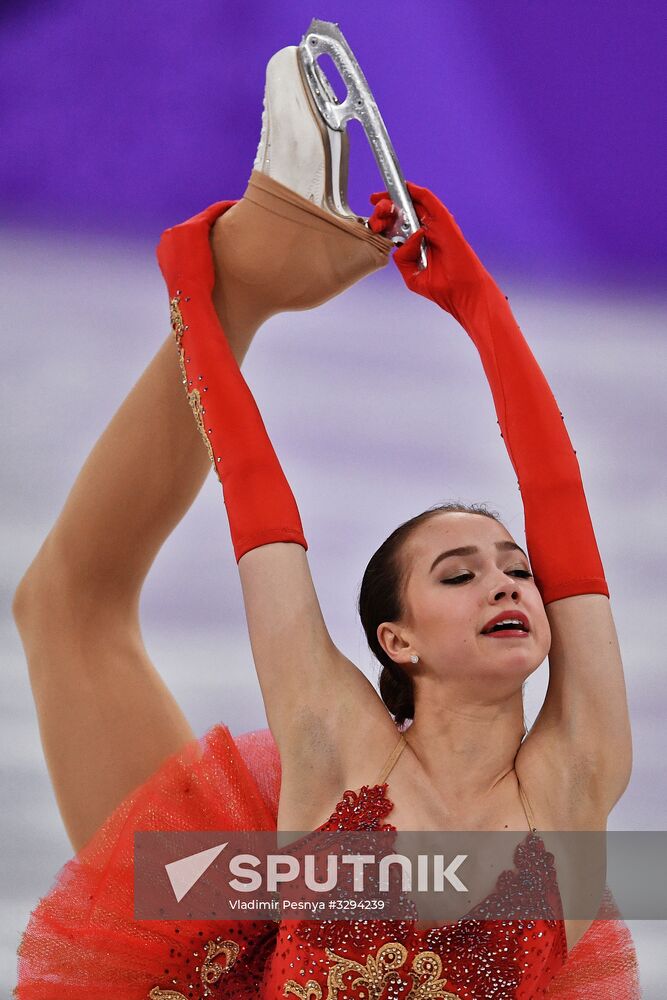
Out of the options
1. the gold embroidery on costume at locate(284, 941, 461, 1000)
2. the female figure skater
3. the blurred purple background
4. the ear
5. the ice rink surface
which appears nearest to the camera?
the gold embroidery on costume at locate(284, 941, 461, 1000)

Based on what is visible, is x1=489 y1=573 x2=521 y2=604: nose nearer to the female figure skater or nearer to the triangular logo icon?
the female figure skater

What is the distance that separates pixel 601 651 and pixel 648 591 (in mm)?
1035

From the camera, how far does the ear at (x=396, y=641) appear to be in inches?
72.6

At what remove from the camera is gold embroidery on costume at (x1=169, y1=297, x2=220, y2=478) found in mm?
1934

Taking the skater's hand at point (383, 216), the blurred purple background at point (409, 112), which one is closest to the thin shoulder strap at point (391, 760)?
the skater's hand at point (383, 216)

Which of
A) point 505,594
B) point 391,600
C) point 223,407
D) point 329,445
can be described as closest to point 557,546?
point 505,594

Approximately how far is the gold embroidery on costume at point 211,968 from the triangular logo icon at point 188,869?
8cm

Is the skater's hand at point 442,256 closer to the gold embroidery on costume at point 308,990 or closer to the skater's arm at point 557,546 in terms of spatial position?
the skater's arm at point 557,546

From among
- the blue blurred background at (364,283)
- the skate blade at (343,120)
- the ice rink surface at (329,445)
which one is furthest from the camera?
the blue blurred background at (364,283)

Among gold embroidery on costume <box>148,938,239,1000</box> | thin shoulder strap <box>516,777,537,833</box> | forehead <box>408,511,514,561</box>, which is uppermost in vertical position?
forehead <box>408,511,514,561</box>

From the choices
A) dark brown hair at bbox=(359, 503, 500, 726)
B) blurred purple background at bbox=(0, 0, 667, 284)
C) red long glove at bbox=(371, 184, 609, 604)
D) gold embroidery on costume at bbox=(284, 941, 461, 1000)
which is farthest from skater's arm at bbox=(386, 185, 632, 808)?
blurred purple background at bbox=(0, 0, 667, 284)

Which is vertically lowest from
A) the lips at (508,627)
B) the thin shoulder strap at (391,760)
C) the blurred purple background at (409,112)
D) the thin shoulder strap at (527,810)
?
the thin shoulder strap at (527,810)

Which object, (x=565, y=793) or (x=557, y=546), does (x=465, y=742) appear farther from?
(x=557, y=546)

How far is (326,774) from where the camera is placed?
174 centimetres
